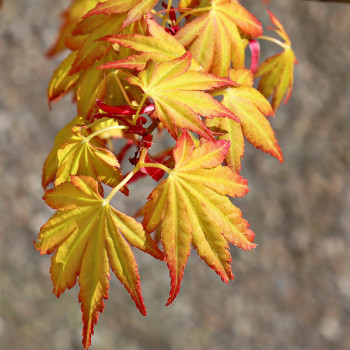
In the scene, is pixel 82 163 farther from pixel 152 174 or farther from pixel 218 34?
pixel 218 34

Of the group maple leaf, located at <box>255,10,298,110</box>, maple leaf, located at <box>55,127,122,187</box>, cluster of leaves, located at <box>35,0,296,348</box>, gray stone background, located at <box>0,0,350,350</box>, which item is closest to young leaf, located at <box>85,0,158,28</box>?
cluster of leaves, located at <box>35,0,296,348</box>

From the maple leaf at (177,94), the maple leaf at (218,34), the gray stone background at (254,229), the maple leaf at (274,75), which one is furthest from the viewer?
the gray stone background at (254,229)

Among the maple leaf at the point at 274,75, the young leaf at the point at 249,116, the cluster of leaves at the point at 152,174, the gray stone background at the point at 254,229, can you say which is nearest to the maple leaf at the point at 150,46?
the cluster of leaves at the point at 152,174

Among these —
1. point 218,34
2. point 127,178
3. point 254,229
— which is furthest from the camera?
point 254,229


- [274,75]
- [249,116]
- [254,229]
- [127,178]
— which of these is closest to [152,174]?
[127,178]

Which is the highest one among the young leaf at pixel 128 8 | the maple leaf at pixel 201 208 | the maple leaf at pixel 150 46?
the young leaf at pixel 128 8

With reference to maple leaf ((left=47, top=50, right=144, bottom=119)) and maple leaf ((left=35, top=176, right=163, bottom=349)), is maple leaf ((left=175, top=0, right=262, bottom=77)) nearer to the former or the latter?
maple leaf ((left=47, top=50, right=144, bottom=119))

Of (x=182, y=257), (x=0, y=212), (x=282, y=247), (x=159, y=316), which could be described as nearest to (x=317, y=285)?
(x=282, y=247)

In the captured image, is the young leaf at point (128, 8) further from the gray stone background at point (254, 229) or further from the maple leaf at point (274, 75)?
the gray stone background at point (254, 229)

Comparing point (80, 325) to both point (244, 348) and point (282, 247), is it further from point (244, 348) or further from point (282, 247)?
point (282, 247)
